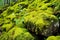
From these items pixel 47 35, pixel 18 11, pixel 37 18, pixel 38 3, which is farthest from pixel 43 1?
pixel 47 35

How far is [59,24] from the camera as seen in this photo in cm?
676

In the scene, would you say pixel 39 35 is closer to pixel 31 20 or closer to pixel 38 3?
pixel 31 20

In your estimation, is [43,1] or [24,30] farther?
[43,1]

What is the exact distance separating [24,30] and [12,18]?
6.84 feet

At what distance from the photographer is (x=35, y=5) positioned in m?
8.98

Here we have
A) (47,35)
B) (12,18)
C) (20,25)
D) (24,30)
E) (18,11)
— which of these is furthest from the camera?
(18,11)

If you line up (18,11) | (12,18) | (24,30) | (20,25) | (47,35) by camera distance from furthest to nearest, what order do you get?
(18,11) < (12,18) < (20,25) < (24,30) < (47,35)

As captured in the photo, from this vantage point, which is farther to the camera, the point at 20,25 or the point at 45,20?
the point at 20,25

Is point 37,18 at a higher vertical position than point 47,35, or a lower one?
higher

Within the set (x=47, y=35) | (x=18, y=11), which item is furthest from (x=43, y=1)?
(x=47, y=35)

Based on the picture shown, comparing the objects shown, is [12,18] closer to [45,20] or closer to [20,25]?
[20,25]

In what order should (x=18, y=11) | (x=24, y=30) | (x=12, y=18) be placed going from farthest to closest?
(x=18, y=11), (x=12, y=18), (x=24, y=30)

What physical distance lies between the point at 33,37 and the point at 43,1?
2980 mm

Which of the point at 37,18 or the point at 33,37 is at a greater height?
the point at 37,18
